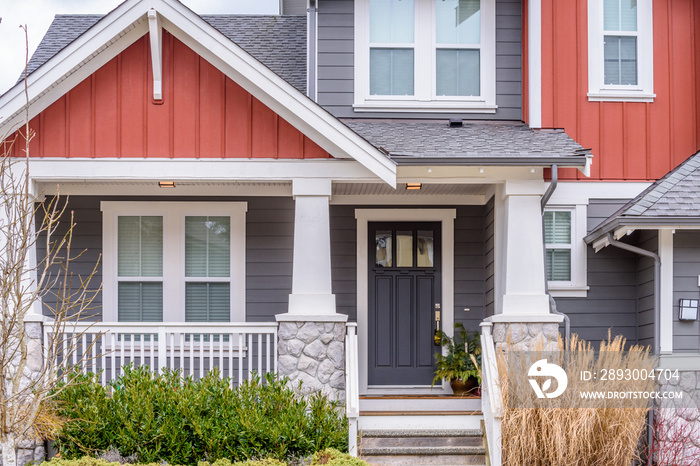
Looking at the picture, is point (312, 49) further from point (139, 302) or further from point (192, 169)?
point (139, 302)

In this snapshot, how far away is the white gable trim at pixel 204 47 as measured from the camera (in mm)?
8445

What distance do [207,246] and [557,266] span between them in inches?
170

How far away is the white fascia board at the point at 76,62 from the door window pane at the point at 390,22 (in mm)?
3044

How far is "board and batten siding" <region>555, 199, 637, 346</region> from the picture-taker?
395 inches

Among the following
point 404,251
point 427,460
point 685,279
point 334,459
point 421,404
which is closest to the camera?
point 334,459

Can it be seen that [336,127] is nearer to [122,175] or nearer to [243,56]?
[243,56]

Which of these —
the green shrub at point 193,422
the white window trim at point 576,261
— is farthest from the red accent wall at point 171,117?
the white window trim at point 576,261

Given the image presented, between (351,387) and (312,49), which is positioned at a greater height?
(312,49)

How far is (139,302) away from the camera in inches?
403

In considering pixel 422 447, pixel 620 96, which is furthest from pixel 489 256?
pixel 422 447

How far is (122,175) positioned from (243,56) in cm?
182

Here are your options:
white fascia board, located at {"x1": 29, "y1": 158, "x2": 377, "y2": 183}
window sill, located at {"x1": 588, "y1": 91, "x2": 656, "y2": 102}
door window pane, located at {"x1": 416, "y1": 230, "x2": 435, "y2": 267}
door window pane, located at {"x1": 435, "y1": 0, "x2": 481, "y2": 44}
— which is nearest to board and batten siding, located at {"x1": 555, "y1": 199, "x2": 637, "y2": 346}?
window sill, located at {"x1": 588, "y1": 91, "x2": 656, "y2": 102}

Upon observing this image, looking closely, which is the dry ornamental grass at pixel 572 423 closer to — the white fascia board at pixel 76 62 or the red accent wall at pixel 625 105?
the red accent wall at pixel 625 105

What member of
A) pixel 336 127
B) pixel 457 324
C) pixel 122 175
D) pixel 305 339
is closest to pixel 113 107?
pixel 122 175
